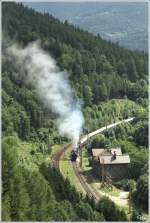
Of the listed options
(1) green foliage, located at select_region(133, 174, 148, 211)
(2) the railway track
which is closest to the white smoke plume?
(2) the railway track

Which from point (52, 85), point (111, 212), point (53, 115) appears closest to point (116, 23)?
point (52, 85)

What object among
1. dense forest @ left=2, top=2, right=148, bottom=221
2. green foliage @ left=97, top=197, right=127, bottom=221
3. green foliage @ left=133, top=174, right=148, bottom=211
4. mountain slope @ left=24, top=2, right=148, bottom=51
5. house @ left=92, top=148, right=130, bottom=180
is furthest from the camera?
mountain slope @ left=24, top=2, right=148, bottom=51

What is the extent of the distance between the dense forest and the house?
0.64 m

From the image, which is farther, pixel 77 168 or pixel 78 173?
pixel 77 168

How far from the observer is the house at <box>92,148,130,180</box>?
2448 cm

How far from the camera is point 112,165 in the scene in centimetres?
2495

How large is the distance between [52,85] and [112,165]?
19.0 m

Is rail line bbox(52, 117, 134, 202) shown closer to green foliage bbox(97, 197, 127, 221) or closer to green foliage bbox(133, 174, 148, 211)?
green foliage bbox(133, 174, 148, 211)

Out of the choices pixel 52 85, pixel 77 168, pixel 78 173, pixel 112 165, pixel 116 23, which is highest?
pixel 116 23

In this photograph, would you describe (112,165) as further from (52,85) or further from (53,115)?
(52,85)

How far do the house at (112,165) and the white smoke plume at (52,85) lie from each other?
649cm

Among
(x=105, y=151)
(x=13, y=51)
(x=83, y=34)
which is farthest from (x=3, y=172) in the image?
(x=83, y=34)

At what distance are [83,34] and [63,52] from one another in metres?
10.9

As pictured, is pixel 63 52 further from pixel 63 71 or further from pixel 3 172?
pixel 3 172
